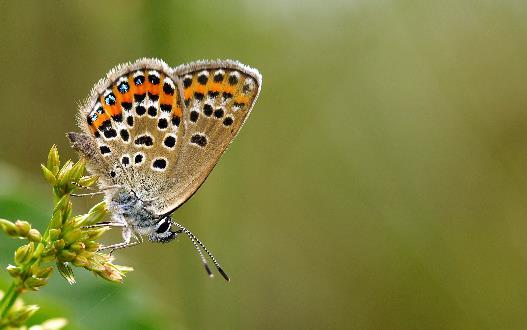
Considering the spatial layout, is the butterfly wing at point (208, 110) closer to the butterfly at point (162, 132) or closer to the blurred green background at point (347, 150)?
the butterfly at point (162, 132)

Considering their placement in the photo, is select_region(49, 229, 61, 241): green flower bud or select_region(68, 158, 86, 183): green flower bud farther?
select_region(68, 158, 86, 183): green flower bud

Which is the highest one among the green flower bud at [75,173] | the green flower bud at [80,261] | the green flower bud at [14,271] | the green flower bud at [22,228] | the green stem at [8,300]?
the green flower bud at [75,173]

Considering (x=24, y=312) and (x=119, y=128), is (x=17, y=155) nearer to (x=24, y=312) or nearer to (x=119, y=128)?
(x=119, y=128)

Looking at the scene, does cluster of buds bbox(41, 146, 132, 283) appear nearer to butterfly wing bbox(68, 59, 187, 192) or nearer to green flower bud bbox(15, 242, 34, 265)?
green flower bud bbox(15, 242, 34, 265)

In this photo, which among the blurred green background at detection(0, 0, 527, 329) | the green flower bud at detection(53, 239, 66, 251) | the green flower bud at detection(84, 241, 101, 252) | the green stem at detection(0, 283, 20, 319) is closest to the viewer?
the green stem at detection(0, 283, 20, 319)

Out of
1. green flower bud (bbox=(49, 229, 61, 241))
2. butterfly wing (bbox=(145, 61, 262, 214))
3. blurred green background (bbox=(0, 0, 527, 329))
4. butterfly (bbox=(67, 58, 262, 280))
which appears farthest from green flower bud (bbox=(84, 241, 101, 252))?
blurred green background (bbox=(0, 0, 527, 329))

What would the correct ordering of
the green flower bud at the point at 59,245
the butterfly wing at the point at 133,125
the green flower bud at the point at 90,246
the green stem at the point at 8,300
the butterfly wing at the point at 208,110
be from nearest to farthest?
1. the green stem at the point at 8,300
2. the green flower bud at the point at 59,245
3. the green flower bud at the point at 90,246
4. the butterfly wing at the point at 133,125
5. the butterfly wing at the point at 208,110

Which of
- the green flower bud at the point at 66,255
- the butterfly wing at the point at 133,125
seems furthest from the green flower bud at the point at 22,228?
the butterfly wing at the point at 133,125
